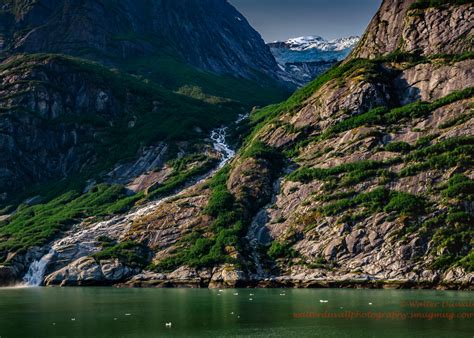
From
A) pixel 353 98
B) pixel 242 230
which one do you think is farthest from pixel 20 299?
pixel 353 98

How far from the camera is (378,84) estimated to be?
6836 inches

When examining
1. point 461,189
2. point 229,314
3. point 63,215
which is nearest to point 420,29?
point 461,189

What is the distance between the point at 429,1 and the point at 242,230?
92.0 m

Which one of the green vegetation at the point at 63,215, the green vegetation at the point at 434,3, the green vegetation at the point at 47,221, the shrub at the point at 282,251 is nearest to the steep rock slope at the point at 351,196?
the shrub at the point at 282,251

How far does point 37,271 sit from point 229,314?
84.8 m

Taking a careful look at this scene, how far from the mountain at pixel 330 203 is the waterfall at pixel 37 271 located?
14.2 inches

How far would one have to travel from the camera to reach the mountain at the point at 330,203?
123 meters

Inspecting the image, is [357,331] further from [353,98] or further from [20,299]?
[353,98]

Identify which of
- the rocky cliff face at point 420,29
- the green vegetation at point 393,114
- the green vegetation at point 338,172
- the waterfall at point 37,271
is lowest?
the waterfall at point 37,271

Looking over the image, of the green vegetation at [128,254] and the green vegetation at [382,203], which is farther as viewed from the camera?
the green vegetation at [128,254]

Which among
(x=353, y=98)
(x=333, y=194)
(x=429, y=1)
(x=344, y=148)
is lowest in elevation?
(x=333, y=194)

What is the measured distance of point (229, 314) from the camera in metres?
79.8

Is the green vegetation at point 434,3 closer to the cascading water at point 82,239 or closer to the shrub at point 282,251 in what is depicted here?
the shrub at point 282,251

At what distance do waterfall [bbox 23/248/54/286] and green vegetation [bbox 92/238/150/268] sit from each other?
44.3 ft
